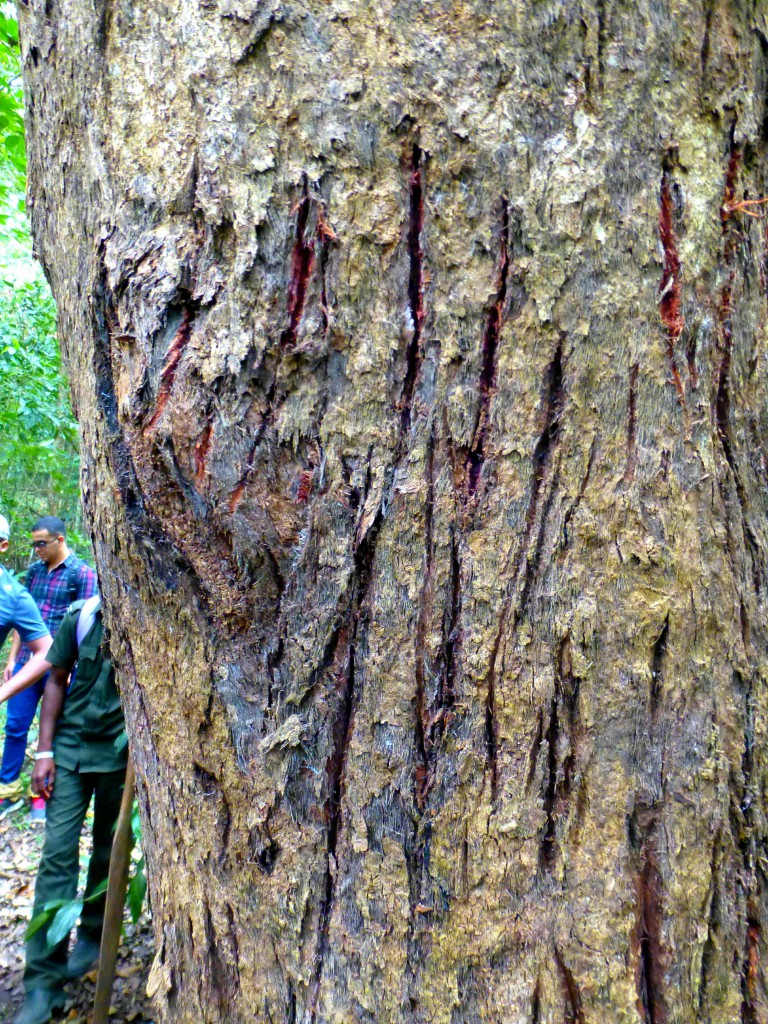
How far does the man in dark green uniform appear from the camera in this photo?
362 centimetres

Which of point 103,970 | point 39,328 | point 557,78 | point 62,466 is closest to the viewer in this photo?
point 557,78

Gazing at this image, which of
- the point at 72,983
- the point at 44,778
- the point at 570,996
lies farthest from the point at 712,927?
the point at 72,983

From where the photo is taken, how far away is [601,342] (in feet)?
2.78

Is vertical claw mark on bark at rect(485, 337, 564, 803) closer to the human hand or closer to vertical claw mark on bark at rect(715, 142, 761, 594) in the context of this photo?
vertical claw mark on bark at rect(715, 142, 761, 594)

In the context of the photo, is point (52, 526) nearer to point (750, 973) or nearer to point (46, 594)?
point (46, 594)

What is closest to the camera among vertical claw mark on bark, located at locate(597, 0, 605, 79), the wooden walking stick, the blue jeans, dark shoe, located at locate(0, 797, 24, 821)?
vertical claw mark on bark, located at locate(597, 0, 605, 79)

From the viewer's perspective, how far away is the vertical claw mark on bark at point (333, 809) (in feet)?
2.95

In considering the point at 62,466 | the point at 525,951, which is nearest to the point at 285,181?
the point at 525,951

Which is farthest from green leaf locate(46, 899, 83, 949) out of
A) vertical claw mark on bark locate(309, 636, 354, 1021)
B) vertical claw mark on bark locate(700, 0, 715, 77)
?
vertical claw mark on bark locate(700, 0, 715, 77)

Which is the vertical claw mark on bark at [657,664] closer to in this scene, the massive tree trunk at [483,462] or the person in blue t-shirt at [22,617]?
the massive tree trunk at [483,462]

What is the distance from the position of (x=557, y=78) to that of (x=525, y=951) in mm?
1020

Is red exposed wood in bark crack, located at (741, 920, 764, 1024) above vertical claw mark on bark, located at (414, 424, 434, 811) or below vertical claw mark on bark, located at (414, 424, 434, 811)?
below

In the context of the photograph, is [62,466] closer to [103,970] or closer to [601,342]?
[103,970]

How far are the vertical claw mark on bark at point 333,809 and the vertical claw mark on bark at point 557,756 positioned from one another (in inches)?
9.6
